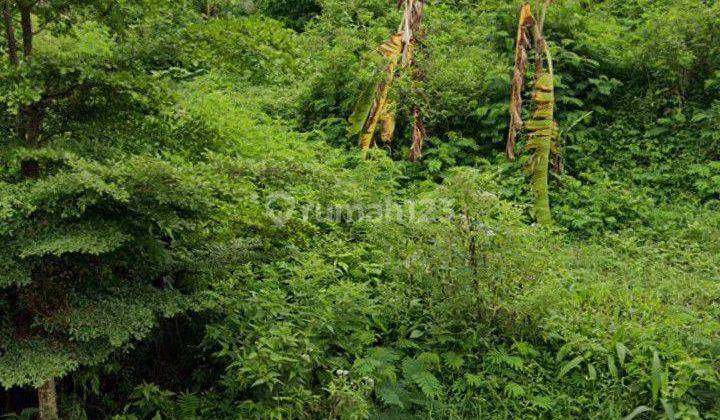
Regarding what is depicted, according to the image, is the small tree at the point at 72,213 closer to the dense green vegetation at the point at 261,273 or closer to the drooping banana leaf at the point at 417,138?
the dense green vegetation at the point at 261,273

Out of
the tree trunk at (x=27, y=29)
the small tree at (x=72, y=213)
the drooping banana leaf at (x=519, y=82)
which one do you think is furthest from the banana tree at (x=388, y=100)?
the tree trunk at (x=27, y=29)

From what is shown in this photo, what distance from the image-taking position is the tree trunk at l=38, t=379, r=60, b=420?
13.7ft

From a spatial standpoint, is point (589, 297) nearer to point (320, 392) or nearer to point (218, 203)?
point (320, 392)

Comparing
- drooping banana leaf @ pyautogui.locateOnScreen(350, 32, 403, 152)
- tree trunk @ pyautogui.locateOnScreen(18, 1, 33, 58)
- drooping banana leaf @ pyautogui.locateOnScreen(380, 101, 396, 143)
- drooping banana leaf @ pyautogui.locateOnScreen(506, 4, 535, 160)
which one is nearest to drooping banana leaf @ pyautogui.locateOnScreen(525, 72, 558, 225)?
drooping banana leaf @ pyautogui.locateOnScreen(506, 4, 535, 160)

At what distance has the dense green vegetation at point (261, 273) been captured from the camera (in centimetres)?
394

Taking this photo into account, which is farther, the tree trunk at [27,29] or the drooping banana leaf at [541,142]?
the drooping banana leaf at [541,142]

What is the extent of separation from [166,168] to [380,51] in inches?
276

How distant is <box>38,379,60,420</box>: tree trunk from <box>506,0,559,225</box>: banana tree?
599cm

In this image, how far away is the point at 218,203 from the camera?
441 cm

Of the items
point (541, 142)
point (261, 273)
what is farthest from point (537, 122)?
point (261, 273)

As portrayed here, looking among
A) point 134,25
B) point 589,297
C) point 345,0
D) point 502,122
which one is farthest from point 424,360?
point 345,0

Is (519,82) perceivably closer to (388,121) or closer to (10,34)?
(388,121)

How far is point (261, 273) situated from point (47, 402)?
205cm

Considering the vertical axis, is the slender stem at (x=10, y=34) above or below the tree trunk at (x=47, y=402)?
above
